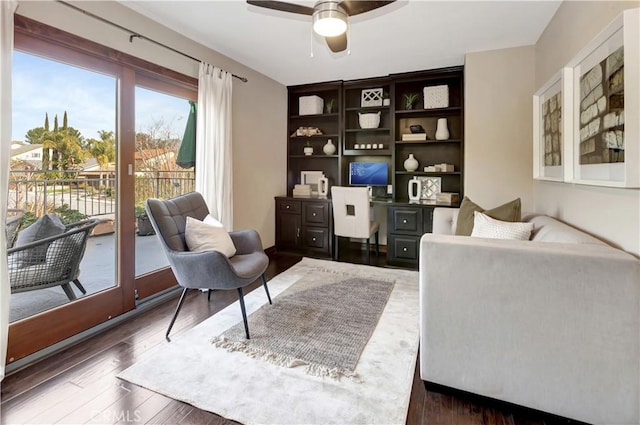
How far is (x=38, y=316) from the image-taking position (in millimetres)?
1965

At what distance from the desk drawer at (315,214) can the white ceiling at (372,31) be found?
68.9 inches

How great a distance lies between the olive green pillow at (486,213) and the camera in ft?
7.83

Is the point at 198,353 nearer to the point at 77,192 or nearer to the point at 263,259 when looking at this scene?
the point at 263,259

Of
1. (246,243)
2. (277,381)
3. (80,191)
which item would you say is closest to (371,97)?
(246,243)

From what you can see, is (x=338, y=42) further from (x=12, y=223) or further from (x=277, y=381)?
(x=12, y=223)

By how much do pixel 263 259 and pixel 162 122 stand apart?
1.65 m

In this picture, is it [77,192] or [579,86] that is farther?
[77,192]

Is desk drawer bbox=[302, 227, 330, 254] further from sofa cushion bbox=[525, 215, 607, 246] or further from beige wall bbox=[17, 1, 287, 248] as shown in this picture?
sofa cushion bbox=[525, 215, 607, 246]

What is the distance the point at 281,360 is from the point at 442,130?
11.1 ft

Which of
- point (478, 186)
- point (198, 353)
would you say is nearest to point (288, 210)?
point (478, 186)

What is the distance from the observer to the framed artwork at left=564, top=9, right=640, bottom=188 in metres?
1.32

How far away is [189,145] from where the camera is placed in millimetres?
3166

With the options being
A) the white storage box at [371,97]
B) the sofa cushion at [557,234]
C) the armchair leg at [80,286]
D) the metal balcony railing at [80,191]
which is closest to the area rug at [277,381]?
the armchair leg at [80,286]

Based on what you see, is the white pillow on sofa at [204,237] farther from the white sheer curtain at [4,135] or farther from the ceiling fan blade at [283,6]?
the ceiling fan blade at [283,6]
